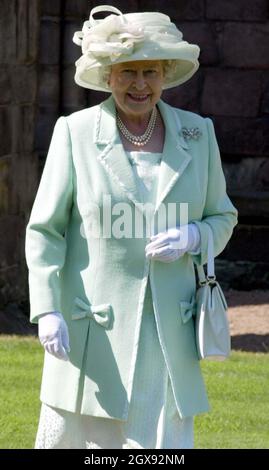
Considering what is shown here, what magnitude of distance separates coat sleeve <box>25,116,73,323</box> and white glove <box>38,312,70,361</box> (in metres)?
0.04

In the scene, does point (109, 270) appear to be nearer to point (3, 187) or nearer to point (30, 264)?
point (30, 264)

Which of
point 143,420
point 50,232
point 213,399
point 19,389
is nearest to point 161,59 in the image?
point 50,232

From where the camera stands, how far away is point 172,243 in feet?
18.4

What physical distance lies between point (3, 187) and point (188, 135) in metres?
5.22

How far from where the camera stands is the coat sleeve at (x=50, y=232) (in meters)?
5.65

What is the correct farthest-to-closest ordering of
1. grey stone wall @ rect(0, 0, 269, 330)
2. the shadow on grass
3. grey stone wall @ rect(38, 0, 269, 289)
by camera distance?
1. grey stone wall @ rect(38, 0, 269, 289)
2. grey stone wall @ rect(0, 0, 269, 330)
3. the shadow on grass

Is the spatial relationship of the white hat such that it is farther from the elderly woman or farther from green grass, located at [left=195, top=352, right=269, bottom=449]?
green grass, located at [left=195, top=352, right=269, bottom=449]

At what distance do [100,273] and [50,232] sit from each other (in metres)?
0.22

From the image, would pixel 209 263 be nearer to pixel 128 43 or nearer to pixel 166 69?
pixel 166 69

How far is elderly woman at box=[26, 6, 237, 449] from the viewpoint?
567 centimetres

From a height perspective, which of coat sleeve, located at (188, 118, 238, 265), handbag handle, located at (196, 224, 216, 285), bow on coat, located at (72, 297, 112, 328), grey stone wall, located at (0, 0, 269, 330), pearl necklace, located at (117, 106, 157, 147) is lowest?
bow on coat, located at (72, 297, 112, 328)

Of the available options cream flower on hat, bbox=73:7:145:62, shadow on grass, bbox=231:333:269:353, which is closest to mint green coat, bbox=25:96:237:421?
cream flower on hat, bbox=73:7:145:62

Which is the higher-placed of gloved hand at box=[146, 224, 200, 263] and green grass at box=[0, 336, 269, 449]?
gloved hand at box=[146, 224, 200, 263]
